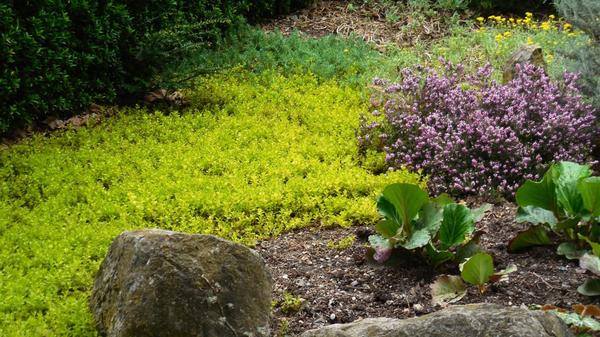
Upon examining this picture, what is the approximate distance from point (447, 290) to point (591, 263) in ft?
2.38

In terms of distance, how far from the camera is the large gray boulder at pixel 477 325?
2.79 meters

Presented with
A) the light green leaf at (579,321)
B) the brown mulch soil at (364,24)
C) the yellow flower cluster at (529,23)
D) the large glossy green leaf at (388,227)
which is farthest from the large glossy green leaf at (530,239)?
the brown mulch soil at (364,24)

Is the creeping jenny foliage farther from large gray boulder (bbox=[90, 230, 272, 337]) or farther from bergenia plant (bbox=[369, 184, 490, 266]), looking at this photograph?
bergenia plant (bbox=[369, 184, 490, 266])

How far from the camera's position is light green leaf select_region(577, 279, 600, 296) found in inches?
147

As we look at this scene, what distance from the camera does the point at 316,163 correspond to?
20.0 ft

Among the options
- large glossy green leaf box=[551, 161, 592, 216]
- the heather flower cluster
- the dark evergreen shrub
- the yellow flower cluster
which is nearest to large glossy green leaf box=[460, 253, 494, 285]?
large glossy green leaf box=[551, 161, 592, 216]

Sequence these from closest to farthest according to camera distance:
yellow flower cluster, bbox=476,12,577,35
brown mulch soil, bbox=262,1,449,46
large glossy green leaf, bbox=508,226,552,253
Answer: large glossy green leaf, bbox=508,226,552,253 < yellow flower cluster, bbox=476,12,577,35 < brown mulch soil, bbox=262,1,449,46

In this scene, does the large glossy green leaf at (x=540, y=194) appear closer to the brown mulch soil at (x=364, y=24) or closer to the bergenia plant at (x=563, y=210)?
the bergenia plant at (x=563, y=210)

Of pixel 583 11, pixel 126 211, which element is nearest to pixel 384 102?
pixel 583 11

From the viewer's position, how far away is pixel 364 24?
400 inches

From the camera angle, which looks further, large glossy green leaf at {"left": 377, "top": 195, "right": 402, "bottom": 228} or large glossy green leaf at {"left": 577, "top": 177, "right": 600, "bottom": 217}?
large glossy green leaf at {"left": 377, "top": 195, "right": 402, "bottom": 228}

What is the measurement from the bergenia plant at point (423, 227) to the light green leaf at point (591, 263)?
2.12 feet

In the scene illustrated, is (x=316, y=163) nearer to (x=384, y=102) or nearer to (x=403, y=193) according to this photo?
(x=384, y=102)

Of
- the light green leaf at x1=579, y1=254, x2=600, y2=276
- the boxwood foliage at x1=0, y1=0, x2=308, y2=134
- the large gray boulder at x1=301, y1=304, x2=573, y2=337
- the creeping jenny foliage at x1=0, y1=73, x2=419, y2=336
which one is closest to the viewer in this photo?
the large gray boulder at x1=301, y1=304, x2=573, y2=337
